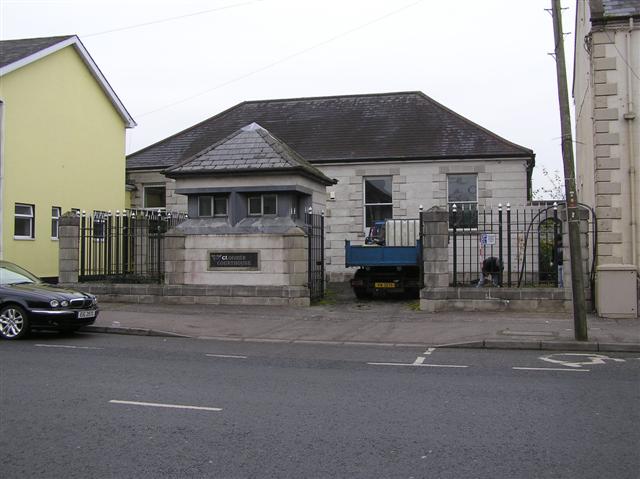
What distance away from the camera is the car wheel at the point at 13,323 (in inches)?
464

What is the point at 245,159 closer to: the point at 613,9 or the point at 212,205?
the point at 212,205

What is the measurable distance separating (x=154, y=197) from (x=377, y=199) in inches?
388

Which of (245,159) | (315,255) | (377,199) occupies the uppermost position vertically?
(245,159)

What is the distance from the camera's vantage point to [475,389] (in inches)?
305

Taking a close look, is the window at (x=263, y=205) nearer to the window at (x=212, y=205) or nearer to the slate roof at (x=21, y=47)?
the window at (x=212, y=205)

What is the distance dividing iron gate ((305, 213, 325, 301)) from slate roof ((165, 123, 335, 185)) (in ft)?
4.17

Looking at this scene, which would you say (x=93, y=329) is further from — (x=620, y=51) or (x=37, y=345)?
(x=620, y=51)

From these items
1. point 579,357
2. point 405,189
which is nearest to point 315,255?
point 405,189

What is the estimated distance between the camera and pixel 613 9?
15172mm

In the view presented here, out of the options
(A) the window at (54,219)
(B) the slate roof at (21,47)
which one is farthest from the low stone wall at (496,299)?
(B) the slate roof at (21,47)

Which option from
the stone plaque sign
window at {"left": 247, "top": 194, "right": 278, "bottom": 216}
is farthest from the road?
window at {"left": 247, "top": 194, "right": 278, "bottom": 216}

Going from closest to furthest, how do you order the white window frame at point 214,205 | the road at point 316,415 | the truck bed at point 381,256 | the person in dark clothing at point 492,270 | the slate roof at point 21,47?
1. the road at point 316,415
2. the person in dark clothing at point 492,270
3. the truck bed at point 381,256
4. the white window frame at point 214,205
5. the slate roof at point 21,47

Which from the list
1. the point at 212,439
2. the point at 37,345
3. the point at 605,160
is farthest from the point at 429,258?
the point at 212,439

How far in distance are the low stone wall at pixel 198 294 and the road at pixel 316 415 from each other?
575 centimetres
